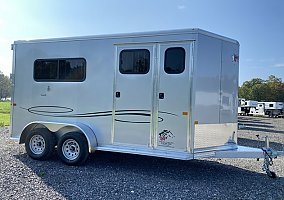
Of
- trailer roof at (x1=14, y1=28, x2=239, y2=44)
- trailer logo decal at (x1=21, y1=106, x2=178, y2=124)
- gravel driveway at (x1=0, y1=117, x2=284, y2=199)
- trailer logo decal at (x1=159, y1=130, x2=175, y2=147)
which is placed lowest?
gravel driveway at (x1=0, y1=117, x2=284, y2=199)

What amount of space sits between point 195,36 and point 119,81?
1.93 meters

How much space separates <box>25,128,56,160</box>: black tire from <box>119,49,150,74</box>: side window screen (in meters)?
2.46

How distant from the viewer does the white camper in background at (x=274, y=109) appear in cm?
5159

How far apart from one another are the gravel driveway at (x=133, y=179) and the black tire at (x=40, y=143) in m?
0.19

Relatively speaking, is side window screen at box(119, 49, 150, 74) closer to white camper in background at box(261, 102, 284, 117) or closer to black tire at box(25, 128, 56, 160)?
black tire at box(25, 128, 56, 160)

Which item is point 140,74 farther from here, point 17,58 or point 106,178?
point 17,58

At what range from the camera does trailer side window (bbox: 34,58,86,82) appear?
794 cm

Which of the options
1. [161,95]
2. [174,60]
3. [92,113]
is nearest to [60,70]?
[92,113]

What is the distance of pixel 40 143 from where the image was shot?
829 centimetres

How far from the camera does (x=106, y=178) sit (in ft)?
21.9

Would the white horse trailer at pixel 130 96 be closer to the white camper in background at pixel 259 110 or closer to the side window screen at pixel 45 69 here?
the side window screen at pixel 45 69

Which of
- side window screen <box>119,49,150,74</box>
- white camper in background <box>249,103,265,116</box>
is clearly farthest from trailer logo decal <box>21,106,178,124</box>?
white camper in background <box>249,103,265,116</box>

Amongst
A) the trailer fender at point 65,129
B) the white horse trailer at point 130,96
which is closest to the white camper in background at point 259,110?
the white horse trailer at point 130,96

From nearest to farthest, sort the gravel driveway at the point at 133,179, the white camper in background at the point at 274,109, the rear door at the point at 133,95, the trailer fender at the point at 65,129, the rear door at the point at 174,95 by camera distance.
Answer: the gravel driveway at the point at 133,179 < the rear door at the point at 174,95 < the rear door at the point at 133,95 < the trailer fender at the point at 65,129 < the white camper in background at the point at 274,109
